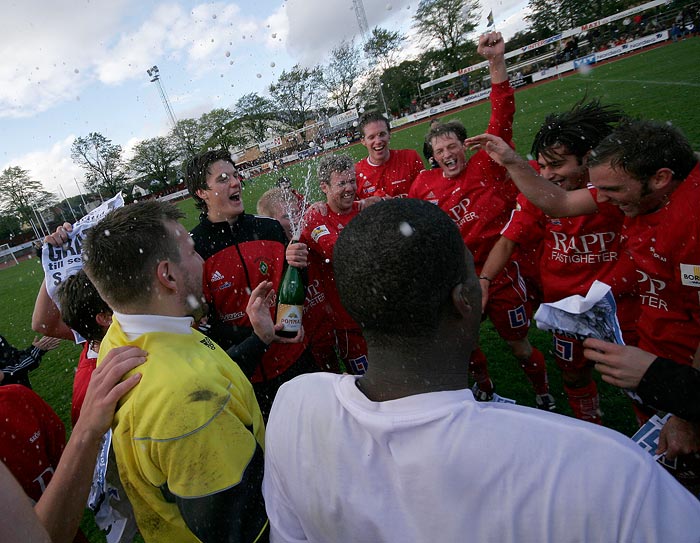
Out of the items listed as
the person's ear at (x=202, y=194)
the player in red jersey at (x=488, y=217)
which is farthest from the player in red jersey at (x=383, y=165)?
the person's ear at (x=202, y=194)

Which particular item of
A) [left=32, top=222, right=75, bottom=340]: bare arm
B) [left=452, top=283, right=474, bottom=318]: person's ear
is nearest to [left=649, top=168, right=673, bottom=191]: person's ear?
[left=452, top=283, right=474, bottom=318]: person's ear

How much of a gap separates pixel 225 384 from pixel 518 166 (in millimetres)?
2346

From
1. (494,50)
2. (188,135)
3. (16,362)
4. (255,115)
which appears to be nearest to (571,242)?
(494,50)

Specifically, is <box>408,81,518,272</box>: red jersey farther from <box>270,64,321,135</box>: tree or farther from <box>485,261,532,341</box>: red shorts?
<box>270,64,321,135</box>: tree

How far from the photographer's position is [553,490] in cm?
80

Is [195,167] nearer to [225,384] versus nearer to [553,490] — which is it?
[225,384]

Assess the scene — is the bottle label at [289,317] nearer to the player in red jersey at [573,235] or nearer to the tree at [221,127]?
the player in red jersey at [573,235]

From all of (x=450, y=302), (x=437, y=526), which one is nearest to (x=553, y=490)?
(x=437, y=526)

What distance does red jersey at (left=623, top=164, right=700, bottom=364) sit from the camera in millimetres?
1908

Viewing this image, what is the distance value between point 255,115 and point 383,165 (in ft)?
188

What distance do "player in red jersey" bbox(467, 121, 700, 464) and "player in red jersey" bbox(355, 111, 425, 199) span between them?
292 centimetres

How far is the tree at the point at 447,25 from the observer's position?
45.5 meters

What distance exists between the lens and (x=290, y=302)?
3051 millimetres

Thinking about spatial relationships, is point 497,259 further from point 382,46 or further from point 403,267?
point 382,46
